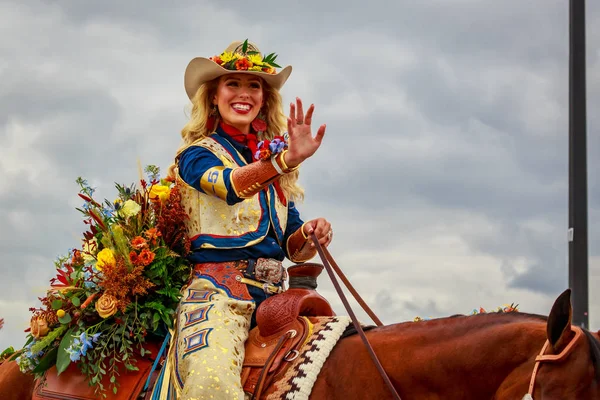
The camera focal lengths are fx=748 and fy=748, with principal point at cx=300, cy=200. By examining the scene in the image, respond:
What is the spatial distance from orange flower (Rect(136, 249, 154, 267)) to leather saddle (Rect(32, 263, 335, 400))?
24.9 inches

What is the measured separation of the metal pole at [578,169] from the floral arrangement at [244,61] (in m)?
3.00

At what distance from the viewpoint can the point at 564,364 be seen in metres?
3.65

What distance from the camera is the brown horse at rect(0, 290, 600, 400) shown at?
3635 mm

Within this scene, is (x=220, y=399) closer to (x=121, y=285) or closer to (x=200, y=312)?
(x=200, y=312)

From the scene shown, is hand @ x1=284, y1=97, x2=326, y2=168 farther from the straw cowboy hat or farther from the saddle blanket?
the straw cowboy hat

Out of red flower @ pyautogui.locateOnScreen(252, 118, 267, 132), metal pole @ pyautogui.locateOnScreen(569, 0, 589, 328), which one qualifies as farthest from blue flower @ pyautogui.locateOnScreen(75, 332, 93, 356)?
metal pole @ pyautogui.locateOnScreen(569, 0, 589, 328)

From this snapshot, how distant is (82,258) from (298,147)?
85.5 inches

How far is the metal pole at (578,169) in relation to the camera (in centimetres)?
679

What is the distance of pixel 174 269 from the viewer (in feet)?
18.3

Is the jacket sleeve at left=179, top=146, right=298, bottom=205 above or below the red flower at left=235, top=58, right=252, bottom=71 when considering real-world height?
below

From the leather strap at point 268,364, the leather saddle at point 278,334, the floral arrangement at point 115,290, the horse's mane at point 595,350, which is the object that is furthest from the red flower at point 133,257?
the horse's mane at point 595,350

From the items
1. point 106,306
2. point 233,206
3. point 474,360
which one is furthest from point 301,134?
point 106,306

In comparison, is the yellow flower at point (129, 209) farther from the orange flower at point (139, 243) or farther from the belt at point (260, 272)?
the belt at point (260, 272)

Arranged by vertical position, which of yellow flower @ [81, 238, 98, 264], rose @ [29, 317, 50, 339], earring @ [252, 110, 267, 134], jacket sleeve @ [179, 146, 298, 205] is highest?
earring @ [252, 110, 267, 134]
